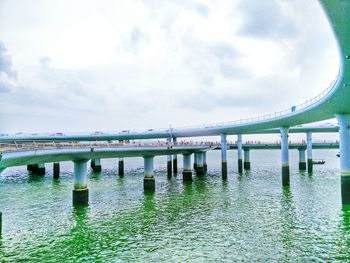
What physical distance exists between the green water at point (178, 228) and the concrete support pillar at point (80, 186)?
4.19 feet

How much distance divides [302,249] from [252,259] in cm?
390

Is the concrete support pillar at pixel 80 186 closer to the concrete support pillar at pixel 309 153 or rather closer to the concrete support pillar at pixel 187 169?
the concrete support pillar at pixel 187 169

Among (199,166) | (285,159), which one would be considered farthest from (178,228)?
(199,166)

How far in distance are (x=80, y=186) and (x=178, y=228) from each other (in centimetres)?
1514

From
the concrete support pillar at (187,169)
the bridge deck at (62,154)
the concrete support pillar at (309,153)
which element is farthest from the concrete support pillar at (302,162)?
the bridge deck at (62,154)

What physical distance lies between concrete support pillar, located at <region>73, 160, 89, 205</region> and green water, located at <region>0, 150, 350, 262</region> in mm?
1277

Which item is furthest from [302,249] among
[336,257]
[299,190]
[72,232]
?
[299,190]

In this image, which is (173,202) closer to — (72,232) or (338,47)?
(72,232)

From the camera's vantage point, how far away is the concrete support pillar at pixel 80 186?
3334 centimetres

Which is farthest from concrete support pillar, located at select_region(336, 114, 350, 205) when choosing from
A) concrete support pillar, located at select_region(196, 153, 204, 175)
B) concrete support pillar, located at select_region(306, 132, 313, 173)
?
concrete support pillar, located at select_region(306, 132, 313, 173)

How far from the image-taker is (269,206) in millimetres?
32125

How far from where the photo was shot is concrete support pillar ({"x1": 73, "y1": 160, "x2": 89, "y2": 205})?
33344 millimetres

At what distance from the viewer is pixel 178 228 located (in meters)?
24.1

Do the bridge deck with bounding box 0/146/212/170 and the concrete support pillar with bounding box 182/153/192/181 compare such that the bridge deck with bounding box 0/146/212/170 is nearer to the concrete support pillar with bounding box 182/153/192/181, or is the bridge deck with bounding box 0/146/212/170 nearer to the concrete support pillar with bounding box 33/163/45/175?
the concrete support pillar with bounding box 182/153/192/181
